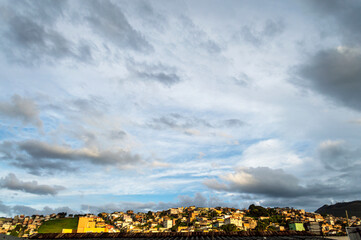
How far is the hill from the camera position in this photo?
55.1 m

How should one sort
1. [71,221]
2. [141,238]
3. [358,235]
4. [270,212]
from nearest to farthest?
[358,235], [141,238], [71,221], [270,212]

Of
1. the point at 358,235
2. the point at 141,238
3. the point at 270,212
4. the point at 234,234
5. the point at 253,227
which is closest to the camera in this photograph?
the point at 358,235

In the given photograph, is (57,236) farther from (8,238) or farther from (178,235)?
(178,235)

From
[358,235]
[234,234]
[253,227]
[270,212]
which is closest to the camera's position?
[358,235]

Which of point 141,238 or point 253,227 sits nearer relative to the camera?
point 141,238

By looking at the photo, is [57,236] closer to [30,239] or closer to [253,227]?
[30,239]

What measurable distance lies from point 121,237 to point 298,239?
23386 mm

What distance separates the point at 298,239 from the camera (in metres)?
29.6

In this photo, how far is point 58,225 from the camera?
56.3m

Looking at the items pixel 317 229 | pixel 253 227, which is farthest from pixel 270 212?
pixel 317 229

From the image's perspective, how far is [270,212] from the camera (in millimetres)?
195125

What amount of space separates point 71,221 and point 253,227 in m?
112

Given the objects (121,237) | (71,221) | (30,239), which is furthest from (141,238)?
(71,221)

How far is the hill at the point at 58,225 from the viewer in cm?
5508
